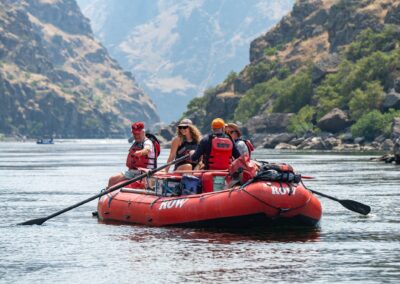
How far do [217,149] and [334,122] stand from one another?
471 feet

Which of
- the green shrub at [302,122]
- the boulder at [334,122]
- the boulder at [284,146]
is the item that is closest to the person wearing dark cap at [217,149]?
the boulder at [284,146]

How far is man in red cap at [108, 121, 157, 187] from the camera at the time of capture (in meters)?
35.4

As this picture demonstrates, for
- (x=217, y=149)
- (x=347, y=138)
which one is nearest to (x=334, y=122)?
(x=347, y=138)

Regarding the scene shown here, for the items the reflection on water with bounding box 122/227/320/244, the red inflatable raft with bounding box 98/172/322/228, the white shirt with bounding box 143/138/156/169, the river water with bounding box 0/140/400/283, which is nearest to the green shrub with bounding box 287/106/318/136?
the river water with bounding box 0/140/400/283

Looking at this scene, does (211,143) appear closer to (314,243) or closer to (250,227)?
(250,227)

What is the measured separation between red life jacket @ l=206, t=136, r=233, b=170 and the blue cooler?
0.67 m

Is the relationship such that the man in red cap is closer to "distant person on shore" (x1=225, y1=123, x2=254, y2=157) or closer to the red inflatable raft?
the red inflatable raft

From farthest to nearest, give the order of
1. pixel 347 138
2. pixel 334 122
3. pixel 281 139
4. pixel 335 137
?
pixel 281 139, pixel 334 122, pixel 335 137, pixel 347 138

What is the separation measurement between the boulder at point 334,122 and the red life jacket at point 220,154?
14224cm

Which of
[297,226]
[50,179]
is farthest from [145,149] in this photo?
[50,179]

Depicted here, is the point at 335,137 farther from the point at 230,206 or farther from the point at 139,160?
the point at 230,206

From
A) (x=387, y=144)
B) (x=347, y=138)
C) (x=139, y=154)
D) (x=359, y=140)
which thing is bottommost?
(x=139, y=154)

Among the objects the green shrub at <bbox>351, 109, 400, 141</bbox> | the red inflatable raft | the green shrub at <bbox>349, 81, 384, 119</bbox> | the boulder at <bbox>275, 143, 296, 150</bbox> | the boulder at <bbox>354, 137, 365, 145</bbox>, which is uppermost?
the green shrub at <bbox>349, 81, 384, 119</bbox>

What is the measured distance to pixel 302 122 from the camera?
18988 centimetres
